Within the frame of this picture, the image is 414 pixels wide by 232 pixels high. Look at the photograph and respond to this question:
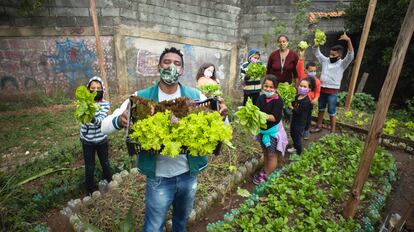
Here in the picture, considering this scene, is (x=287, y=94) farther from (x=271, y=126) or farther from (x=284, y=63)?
(x=284, y=63)

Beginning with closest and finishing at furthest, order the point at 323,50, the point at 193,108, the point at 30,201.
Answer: the point at 193,108, the point at 30,201, the point at 323,50

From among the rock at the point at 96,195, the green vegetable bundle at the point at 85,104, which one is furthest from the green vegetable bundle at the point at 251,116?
the rock at the point at 96,195

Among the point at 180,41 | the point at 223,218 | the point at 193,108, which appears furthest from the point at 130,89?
the point at 193,108

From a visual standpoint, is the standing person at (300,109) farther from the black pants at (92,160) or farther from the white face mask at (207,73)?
the black pants at (92,160)

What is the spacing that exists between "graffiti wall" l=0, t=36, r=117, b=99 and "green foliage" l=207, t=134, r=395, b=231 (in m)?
7.50

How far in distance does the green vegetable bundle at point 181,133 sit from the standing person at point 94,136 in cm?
195

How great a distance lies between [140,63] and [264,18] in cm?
582

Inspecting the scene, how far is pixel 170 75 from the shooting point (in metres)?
2.77

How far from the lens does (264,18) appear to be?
39.5 ft

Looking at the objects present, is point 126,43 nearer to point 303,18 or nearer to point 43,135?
point 43,135

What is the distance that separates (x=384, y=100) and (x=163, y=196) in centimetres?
Result: 290

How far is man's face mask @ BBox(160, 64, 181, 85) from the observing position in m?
2.76

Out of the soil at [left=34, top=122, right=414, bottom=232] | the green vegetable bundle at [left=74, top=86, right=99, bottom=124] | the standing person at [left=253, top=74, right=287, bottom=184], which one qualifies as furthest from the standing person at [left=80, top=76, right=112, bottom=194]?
the standing person at [left=253, top=74, right=287, bottom=184]

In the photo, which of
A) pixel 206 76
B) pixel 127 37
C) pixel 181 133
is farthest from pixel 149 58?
pixel 181 133
